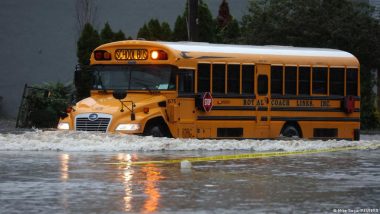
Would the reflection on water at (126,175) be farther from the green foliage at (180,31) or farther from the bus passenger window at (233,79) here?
the green foliage at (180,31)

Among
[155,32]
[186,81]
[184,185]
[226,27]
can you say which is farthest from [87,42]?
[184,185]

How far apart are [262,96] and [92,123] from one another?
18.1 feet

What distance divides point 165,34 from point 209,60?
1430cm

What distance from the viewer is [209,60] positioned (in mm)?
27219

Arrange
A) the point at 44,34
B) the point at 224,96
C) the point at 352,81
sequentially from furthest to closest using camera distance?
the point at 44,34
the point at 352,81
the point at 224,96

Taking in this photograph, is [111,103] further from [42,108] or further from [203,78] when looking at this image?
[42,108]

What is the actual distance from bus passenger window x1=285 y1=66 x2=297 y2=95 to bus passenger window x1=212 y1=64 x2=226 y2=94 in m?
2.28

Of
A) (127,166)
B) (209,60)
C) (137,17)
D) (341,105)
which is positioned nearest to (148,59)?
(209,60)

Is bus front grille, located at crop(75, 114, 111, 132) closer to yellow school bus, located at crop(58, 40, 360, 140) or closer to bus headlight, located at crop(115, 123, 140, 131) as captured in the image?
yellow school bus, located at crop(58, 40, 360, 140)

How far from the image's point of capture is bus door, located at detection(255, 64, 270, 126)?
28266 mm

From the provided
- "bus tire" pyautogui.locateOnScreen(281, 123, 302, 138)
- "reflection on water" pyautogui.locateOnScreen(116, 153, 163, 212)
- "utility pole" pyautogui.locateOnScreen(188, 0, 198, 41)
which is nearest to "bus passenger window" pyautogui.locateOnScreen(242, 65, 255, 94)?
"bus tire" pyautogui.locateOnScreen(281, 123, 302, 138)

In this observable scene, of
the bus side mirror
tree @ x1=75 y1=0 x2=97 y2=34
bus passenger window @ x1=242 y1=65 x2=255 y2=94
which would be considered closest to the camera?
the bus side mirror

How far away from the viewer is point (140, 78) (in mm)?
26266

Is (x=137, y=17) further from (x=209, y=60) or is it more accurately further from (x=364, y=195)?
(x=364, y=195)
